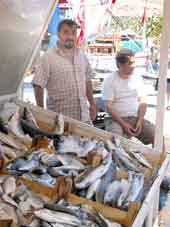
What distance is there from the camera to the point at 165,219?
342cm

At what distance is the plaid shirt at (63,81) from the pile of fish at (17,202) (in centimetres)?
145

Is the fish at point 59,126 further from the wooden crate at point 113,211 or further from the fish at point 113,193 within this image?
the wooden crate at point 113,211

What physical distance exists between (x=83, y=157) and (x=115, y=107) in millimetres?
1442

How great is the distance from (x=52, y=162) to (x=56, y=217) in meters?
0.57

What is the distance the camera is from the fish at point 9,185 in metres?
1.67

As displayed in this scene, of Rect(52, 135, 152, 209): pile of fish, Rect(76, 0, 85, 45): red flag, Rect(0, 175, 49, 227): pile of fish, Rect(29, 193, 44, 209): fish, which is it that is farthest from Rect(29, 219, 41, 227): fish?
Rect(76, 0, 85, 45): red flag

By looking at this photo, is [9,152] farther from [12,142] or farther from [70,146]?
[70,146]

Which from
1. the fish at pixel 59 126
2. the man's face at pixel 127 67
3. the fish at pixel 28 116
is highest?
the man's face at pixel 127 67

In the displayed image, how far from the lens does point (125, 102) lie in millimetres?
3594

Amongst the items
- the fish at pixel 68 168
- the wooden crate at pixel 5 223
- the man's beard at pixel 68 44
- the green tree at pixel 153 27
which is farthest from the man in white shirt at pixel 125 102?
the green tree at pixel 153 27

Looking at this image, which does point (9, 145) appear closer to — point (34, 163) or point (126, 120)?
point (34, 163)

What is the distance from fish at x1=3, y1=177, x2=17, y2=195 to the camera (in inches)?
65.6

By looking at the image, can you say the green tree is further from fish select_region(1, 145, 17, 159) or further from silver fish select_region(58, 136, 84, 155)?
fish select_region(1, 145, 17, 159)

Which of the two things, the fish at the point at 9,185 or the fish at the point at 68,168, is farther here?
the fish at the point at 68,168
